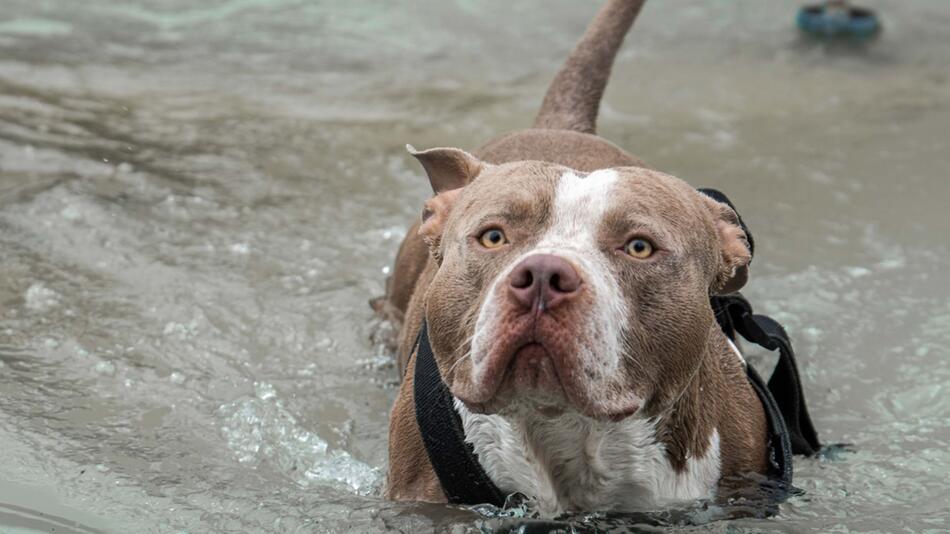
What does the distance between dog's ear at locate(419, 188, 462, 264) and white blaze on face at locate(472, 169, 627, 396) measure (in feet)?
1.76

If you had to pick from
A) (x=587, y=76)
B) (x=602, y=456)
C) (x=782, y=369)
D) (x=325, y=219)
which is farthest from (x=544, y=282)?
(x=325, y=219)

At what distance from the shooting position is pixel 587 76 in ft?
18.8

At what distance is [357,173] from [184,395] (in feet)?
8.55

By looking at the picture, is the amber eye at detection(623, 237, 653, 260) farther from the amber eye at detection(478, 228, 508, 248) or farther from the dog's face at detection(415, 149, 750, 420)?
the amber eye at detection(478, 228, 508, 248)

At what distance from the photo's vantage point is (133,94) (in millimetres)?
8477

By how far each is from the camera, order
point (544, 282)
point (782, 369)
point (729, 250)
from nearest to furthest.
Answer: point (544, 282), point (729, 250), point (782, 369)

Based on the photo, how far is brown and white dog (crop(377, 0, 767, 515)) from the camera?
3.10m

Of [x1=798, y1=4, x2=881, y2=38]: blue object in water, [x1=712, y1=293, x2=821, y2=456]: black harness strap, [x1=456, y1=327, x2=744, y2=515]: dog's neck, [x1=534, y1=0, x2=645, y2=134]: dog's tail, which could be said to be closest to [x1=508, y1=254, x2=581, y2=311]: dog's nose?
[x1=456, y1=327, x2=744, y2=515]: dog's neck

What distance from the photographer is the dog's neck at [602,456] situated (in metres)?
3.59

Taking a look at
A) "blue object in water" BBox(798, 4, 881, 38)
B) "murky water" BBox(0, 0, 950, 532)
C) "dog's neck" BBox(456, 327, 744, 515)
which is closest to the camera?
"dog's neck" BBox(456, 327, 744, 515)

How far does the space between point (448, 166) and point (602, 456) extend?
1076 millimetres

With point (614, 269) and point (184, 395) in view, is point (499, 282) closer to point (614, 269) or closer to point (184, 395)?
point (614, 269)

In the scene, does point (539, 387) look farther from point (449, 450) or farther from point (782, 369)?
point (782, 369)

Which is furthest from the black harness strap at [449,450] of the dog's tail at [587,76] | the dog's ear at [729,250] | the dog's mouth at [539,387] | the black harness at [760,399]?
the dog's tail at [587,76]
